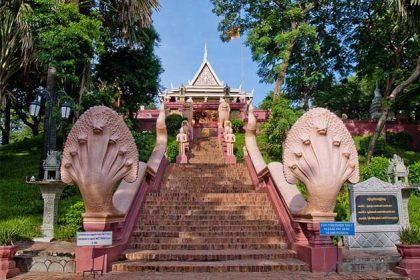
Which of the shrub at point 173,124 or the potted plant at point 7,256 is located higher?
the shrub at point 173,124

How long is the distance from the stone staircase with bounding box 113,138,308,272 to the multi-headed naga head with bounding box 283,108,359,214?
1.26m

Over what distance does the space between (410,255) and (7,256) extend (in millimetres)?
6421

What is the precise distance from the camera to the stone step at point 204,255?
6.97 m

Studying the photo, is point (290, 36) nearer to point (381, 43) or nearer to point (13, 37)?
point (381, 43)

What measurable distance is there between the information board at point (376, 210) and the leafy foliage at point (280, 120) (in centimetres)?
676

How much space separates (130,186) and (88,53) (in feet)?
18.8

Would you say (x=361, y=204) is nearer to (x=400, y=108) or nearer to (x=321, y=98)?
(x=321, y=98)

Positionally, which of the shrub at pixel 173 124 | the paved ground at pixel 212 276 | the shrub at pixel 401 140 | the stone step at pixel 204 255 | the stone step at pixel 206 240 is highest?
the shrub at pixel 173 124

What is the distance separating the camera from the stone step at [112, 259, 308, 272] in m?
6.39

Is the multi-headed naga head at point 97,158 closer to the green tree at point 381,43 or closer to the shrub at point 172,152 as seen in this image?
the shrub at point 172,152

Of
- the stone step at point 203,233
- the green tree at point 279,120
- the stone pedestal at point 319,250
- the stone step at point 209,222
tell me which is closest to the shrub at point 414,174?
the green tree at point 279,120

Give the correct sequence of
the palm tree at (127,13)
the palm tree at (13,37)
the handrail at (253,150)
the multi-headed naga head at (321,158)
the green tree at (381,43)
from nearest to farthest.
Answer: the multi-headed naga head at (321,158), the handrail at (253,150), the palm tree at (13,37), the palm tree at (127,13), the green tree at (381,43)

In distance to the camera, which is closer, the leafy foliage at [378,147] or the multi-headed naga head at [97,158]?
the multi-headed naga head at [97,158]

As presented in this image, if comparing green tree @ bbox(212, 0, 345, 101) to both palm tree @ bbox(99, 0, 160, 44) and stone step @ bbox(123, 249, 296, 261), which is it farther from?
stone step @ bbox(123, 249, 296, 261)
